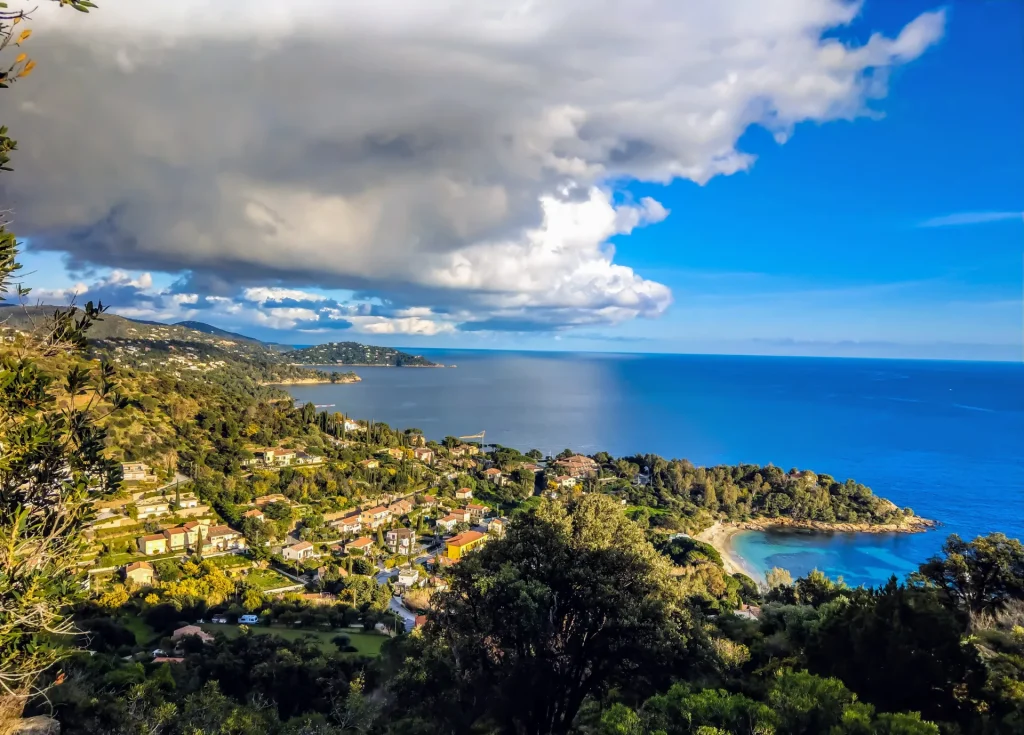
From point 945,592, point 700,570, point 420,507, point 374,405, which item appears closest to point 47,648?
point 945,592

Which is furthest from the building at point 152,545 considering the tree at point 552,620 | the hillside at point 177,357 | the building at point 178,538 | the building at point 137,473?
the hillside at point 177,357

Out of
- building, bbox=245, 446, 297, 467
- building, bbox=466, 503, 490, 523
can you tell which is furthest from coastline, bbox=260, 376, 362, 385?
building, bbox=466, 503, 490, 523

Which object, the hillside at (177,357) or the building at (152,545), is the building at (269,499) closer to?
the building at (152,545)

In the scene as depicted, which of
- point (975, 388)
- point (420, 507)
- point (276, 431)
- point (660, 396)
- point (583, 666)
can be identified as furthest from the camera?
point (975, 388)

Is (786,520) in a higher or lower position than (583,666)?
lower

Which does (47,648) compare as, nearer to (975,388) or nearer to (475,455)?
(475,455)

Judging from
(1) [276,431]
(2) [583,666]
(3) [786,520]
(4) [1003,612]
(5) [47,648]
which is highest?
(5) [47,648]

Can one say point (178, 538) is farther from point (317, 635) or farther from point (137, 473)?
point (317, 635)
